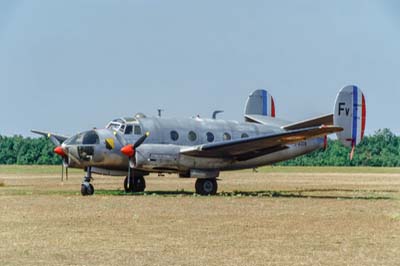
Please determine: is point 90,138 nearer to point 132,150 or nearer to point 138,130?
point 132,150

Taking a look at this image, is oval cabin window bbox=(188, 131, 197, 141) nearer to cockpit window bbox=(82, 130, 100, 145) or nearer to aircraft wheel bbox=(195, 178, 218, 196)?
aircraft wheel bbox=(195, 178, 218, 196)

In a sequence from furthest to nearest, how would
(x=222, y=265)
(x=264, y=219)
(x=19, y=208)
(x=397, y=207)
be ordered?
(x=397, y=207)
(x=19, y=208)
(x=264, y=219)
(x=222, y=265)

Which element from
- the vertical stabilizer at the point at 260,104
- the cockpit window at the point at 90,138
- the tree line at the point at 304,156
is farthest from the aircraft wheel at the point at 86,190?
the tree line at the point at 304,156

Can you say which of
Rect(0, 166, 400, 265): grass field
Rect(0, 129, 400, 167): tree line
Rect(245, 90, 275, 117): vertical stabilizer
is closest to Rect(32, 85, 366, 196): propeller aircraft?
Rect(0, 166, 400, 265): grass field

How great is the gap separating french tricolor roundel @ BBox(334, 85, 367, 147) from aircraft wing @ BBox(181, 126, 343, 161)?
2.89 m

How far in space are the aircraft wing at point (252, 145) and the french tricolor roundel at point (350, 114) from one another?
9.49ft

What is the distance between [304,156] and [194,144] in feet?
192

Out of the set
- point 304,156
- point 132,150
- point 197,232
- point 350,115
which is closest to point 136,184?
point 132,150

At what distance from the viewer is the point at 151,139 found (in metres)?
34.6

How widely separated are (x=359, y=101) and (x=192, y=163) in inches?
319

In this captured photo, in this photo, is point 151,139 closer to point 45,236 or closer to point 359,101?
point 359,101

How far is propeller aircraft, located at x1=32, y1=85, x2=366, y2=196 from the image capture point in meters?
33.5

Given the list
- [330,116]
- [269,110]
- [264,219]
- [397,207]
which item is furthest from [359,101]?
[264,219]

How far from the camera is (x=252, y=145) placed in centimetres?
3469
